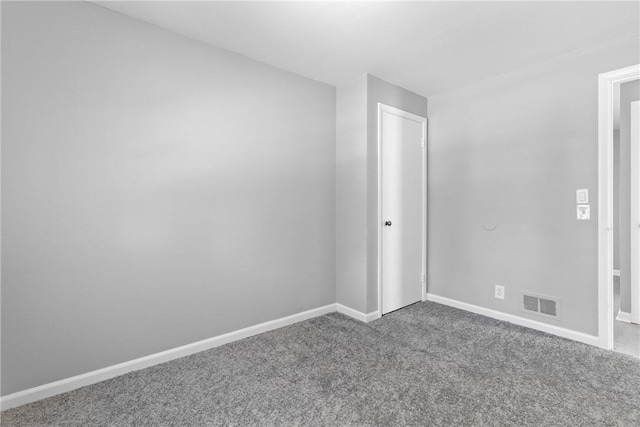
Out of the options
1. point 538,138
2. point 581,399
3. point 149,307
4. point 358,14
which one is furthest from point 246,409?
point 538,138

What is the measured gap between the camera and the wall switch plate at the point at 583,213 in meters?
2.50

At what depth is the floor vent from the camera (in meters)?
2.69

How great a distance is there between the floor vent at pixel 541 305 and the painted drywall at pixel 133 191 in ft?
7.00

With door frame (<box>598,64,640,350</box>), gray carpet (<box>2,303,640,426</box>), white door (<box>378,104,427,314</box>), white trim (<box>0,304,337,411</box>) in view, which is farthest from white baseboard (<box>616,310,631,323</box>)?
white trim (<box>0,304,337,411</box>)

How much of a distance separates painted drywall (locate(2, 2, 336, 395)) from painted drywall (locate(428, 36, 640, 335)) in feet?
5.55

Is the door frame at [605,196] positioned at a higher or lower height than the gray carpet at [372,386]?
higher

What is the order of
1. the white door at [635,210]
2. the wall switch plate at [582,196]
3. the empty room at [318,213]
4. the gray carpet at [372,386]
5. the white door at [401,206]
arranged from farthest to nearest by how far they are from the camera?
1. the white door at [401,206]
2. the white door at [635,210]
3. the wall switch plate at [582,196]
4. the empty room at [318,213]
5. the gray carpet at [372,386]

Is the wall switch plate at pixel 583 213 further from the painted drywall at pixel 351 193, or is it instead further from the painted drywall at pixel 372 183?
the painted drywall at pixel 351 193

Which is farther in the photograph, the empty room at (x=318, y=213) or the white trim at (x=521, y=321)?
the white trim at (x=521, y=321)

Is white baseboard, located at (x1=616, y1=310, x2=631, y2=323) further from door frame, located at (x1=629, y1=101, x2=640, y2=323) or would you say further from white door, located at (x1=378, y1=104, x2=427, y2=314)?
white door, located at (x1=378, y1=104, x2=427, y2=314)

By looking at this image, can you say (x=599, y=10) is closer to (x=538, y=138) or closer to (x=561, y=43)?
(x=561, y=43)

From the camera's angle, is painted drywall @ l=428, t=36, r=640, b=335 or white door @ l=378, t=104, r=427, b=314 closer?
painted drywall @ l=428, t=36, r=640, b=335

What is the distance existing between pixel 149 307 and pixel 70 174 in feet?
3.29

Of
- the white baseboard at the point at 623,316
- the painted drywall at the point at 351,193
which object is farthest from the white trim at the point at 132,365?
the white baseboard at the point at 623,316
